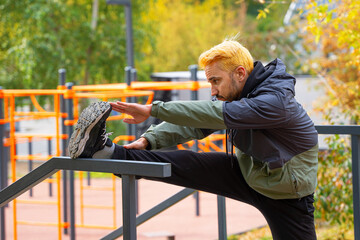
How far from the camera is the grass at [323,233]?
537cm

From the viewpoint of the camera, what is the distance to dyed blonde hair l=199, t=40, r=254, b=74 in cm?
257

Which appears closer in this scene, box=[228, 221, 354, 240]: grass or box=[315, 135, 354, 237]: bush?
box=[315, 135, 354, 237]: bush

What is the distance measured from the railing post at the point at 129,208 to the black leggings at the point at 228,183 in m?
0.45

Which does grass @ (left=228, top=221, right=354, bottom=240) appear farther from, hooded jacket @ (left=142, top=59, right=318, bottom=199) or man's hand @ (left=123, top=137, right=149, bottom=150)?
man's hand @ (left=123, top=137, right=149, bottom=150)

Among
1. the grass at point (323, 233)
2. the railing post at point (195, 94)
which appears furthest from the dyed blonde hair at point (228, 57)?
the railing post at point (195, 94)

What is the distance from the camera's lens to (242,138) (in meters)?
2.64

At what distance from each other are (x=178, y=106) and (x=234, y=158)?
71 cm

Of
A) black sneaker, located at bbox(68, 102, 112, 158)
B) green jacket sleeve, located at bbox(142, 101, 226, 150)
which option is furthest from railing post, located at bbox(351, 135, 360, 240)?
black sneaker, located at bbox(68, 102, 112, 158)

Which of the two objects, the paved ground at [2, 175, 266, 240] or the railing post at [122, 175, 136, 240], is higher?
the railing post at [122, 175, 136, 240]

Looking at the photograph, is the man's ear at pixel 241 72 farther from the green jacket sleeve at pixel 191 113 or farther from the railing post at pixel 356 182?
the railing post at pixel 356 182

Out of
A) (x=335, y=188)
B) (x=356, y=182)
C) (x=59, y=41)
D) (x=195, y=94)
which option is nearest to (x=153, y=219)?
(x=195, y=94)

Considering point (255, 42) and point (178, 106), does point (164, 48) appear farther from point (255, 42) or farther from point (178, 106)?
point (178, 106)

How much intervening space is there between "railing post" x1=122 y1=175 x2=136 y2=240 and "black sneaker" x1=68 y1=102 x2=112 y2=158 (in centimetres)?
28

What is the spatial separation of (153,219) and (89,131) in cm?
425
